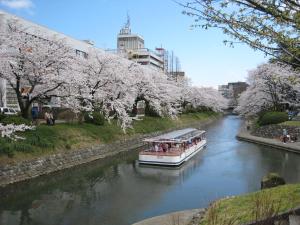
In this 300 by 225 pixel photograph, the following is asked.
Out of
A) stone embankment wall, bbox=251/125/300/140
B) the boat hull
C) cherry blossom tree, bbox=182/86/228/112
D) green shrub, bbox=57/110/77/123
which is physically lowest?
the boat hull

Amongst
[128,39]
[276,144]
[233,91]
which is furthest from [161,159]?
[233,91]

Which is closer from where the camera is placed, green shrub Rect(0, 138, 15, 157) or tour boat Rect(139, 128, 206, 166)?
green shrub Rect(0, 138, 15, 157)

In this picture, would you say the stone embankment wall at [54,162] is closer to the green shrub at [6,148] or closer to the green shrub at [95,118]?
the green shrub at [6,148]

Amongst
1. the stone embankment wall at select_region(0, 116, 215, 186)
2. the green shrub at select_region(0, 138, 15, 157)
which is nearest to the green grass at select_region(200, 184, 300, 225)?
the stone embankment wall at select_region(0, 116, 215, 186)

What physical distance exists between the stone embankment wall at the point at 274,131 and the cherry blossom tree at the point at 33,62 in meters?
20.3

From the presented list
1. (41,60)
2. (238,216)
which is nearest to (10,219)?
(238,216)

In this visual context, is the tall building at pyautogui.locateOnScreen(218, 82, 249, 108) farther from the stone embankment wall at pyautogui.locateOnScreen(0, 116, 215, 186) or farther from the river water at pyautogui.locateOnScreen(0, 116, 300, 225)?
the river water at pyautogui.locateOnScreen(0, 116, 300, 225)

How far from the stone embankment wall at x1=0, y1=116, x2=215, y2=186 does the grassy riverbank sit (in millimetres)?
342

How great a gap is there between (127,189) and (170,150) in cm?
821

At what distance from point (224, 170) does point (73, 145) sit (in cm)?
928

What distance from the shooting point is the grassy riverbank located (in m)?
18.6

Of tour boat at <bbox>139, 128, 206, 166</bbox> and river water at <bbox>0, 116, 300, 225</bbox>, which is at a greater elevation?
tour boat at <bbox>139, 128, 206, 166</bbox>

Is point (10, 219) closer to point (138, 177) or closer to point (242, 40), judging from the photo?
point (138, 177)

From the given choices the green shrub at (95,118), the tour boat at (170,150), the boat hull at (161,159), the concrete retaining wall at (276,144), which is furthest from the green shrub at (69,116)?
the concrete retaining wall at (276,144)
